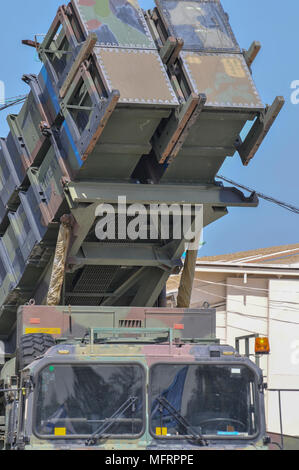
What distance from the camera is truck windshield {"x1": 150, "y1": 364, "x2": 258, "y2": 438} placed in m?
7.36

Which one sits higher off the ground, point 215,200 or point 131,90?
point 131,90

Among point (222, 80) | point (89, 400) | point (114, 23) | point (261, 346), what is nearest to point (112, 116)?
point (114, 23)

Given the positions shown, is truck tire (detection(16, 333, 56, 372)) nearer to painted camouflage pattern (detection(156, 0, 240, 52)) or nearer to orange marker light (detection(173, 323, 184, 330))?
orange marker light (detection(173, 323, 184, 330))

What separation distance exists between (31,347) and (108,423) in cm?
144

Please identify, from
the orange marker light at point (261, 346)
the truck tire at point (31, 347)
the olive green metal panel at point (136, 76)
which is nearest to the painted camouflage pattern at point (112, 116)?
the olive green metal panel at point (136, 76)

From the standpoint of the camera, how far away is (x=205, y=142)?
940 centimetres

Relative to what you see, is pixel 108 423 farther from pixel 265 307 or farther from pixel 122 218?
pixel 265 307

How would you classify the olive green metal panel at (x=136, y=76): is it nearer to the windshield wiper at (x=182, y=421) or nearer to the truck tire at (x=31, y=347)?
the truck tire at (x=31, y=347)

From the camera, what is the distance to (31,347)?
845cm

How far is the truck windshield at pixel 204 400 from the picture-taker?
7.36m
